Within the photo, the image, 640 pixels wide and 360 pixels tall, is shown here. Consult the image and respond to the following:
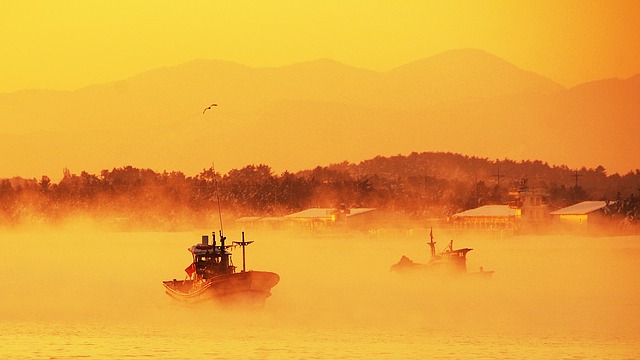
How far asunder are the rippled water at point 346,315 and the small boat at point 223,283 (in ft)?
2.84

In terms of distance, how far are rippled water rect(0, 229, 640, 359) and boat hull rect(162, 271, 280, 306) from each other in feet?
2.52

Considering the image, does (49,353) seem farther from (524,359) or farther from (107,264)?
(107,264)

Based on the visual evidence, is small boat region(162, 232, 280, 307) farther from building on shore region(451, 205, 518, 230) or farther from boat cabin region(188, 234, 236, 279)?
building on shore region(451, 205, 518, 230)

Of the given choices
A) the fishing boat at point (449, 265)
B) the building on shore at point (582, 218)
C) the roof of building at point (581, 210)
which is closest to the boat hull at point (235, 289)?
the fishing boat at point (449, 265)

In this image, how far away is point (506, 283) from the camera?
108 metres

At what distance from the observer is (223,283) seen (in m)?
77.1

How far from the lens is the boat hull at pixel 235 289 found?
7712 cm

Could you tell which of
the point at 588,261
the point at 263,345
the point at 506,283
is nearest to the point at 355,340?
the point at 263,345

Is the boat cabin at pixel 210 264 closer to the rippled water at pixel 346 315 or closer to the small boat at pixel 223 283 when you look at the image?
the small boat at pixel 223 283

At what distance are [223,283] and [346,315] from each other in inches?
311

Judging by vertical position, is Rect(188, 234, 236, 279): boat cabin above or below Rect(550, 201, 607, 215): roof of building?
below

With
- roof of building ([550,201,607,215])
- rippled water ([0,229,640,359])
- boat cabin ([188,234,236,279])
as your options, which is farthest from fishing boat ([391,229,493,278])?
roof of building ([550,201,607,215])

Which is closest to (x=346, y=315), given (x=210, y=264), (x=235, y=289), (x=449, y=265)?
(x=235, y=289)

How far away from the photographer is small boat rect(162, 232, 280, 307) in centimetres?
7725
